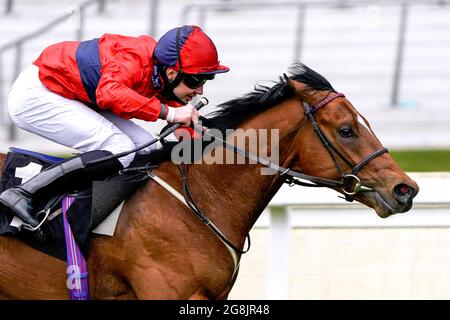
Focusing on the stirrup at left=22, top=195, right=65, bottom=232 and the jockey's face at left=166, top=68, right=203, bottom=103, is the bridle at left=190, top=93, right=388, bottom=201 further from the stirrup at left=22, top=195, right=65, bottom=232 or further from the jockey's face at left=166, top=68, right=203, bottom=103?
the stirrup at left=22, top=195, right=65, bottom=232

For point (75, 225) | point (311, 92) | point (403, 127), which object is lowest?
point (403, 127)

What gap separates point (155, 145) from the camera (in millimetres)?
4895

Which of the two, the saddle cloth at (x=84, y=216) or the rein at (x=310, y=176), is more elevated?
the rein at (x=310, y=176)

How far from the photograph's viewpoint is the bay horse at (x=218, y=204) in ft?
14.5

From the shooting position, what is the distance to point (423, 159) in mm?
8648

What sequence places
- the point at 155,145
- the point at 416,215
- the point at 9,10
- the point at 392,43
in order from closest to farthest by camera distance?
1. the point at 155,145
2. the point at 416,215
3. the point at 392,43
4. the point at 9,10

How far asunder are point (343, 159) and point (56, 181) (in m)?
1.35

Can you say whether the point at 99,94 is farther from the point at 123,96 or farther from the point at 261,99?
the point at 261,99

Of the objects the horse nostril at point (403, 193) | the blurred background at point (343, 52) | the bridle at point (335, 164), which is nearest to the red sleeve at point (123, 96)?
the bridle at point (335, 164)

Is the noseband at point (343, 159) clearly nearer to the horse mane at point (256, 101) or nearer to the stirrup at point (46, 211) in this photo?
the horse mane at point (256, 101)

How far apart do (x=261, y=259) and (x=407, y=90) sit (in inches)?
142
